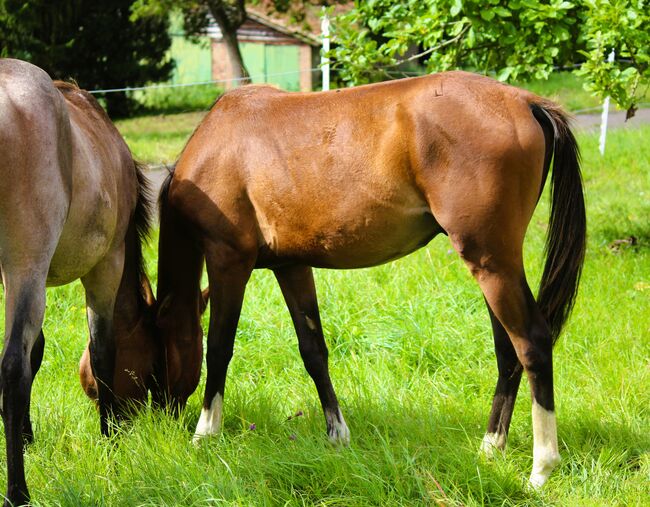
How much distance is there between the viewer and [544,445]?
3.62 metres

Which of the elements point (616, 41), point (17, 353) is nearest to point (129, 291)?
point (17, 353)

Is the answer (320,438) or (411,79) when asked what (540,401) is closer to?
(320,438)

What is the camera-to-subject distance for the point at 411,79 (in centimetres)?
388

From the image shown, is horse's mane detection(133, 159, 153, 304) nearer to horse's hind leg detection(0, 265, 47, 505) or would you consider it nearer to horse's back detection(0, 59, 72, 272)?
horse's back detection(0, 59, 72, 272)

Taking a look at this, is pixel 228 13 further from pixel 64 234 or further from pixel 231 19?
pixel 64 234

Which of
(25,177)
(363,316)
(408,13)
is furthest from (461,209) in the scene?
(408,13)

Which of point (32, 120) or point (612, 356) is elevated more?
point (32, 120)

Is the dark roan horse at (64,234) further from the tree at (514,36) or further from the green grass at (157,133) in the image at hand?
the green grass at (157,133)

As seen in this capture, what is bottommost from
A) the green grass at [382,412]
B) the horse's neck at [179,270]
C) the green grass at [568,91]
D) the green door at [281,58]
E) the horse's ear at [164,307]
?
the green door at [281,58]

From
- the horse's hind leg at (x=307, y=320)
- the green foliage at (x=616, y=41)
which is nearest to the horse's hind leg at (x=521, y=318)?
the horse's hind leg at (x=307, y=320)

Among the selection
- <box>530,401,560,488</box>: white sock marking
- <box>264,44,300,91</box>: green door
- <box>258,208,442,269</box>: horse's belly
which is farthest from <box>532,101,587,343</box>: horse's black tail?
<box>264,44,300,91</box>: green door

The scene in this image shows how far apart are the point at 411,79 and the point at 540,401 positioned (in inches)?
59.4

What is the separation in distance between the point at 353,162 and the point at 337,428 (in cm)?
132

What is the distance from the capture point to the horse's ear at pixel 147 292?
453 centimetres
